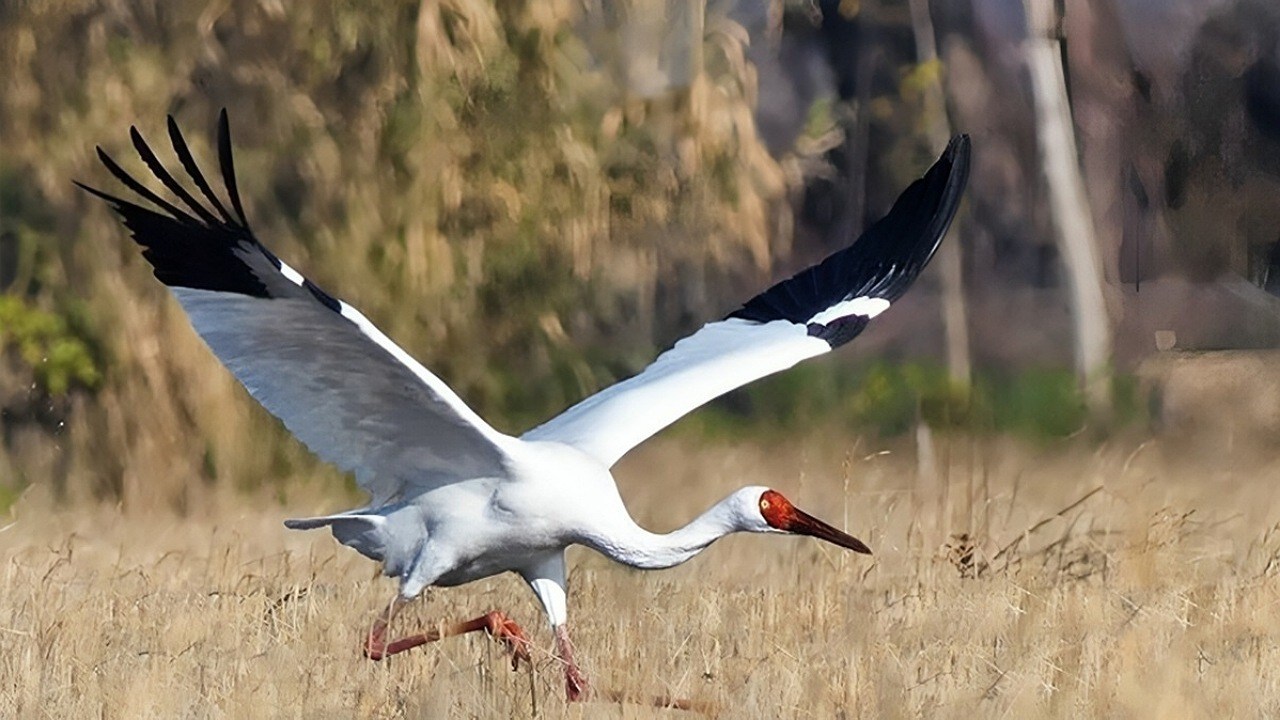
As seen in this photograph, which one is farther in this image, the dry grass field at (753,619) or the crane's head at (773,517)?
the crane's head at (773,517)

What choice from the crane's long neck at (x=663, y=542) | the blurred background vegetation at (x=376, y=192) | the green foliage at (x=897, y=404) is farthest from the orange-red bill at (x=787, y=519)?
the green foliage at (x=897, y=404)

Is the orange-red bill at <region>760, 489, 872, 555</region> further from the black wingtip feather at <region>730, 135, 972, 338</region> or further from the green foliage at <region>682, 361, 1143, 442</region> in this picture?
the green foliage at <region>682, 361, 1143, 442</region>

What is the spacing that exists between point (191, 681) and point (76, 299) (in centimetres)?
763

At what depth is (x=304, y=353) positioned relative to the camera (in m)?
7.47

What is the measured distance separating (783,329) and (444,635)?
74.6 inches

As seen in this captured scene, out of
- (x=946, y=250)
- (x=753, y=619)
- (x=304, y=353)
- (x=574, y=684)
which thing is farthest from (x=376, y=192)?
(x=946, y=250)

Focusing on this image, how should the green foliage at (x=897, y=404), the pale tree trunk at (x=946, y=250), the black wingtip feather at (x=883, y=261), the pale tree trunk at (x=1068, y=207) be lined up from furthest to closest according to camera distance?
1. the pale tree trunk at (x=1068, y=207)
2. the pale tree trunk at (x=946, y=250)
3. the green foliage at (x=897, y=404)
4. the black wingtip feather at (x=883, y=261)

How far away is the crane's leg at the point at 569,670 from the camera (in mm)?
7457

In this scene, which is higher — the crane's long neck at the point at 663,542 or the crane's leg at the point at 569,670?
the crane's long neck at the point at 663,542

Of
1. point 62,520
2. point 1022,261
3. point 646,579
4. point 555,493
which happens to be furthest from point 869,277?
point 1022,261

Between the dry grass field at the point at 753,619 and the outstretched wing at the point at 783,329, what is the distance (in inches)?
27.3

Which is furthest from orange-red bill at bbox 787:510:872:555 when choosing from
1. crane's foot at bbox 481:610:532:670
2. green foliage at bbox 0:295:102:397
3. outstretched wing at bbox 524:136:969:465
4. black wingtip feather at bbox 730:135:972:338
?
green foliage at bbox 0:295:102:397

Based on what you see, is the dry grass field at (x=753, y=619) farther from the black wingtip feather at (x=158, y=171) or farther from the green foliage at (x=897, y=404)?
the green foliage at (x=897, y=404)

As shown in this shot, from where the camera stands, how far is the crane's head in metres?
7.88
